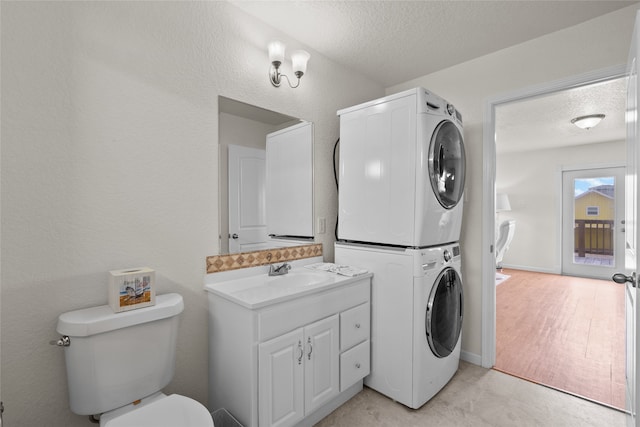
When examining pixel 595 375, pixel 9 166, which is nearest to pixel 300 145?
pixel 9 166

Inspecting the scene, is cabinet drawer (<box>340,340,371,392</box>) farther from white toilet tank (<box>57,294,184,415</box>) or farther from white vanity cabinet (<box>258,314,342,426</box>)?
white toilet tank (<box>57,294,184,415</box>)

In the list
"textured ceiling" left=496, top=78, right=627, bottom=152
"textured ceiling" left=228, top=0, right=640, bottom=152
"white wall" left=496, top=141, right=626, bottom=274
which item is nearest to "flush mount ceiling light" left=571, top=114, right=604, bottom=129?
"textured ceiling" left=496, top=78, right=627, bottom=152

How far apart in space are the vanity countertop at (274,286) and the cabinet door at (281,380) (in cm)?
21

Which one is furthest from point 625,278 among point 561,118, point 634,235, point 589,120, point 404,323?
point 561,118

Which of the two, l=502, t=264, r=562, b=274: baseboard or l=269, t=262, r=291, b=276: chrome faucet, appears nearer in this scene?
l=269, t=262, r=291, b=276: chrome faucet

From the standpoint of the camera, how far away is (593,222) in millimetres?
5375

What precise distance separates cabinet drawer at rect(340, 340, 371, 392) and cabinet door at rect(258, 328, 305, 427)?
338mm

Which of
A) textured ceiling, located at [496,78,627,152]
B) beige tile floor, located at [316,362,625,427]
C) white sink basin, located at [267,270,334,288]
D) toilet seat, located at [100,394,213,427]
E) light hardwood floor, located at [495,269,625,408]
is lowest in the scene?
beige tile floor, located at [316,362,625,427]

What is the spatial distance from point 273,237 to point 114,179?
987 millimetres

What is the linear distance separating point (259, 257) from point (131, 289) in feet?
2.61

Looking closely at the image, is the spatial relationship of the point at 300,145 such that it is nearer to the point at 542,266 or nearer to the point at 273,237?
the point at 273,237

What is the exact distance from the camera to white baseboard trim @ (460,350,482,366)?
2.42 meters

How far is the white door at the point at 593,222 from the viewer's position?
5.10 metres

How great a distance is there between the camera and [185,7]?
5.29ft
